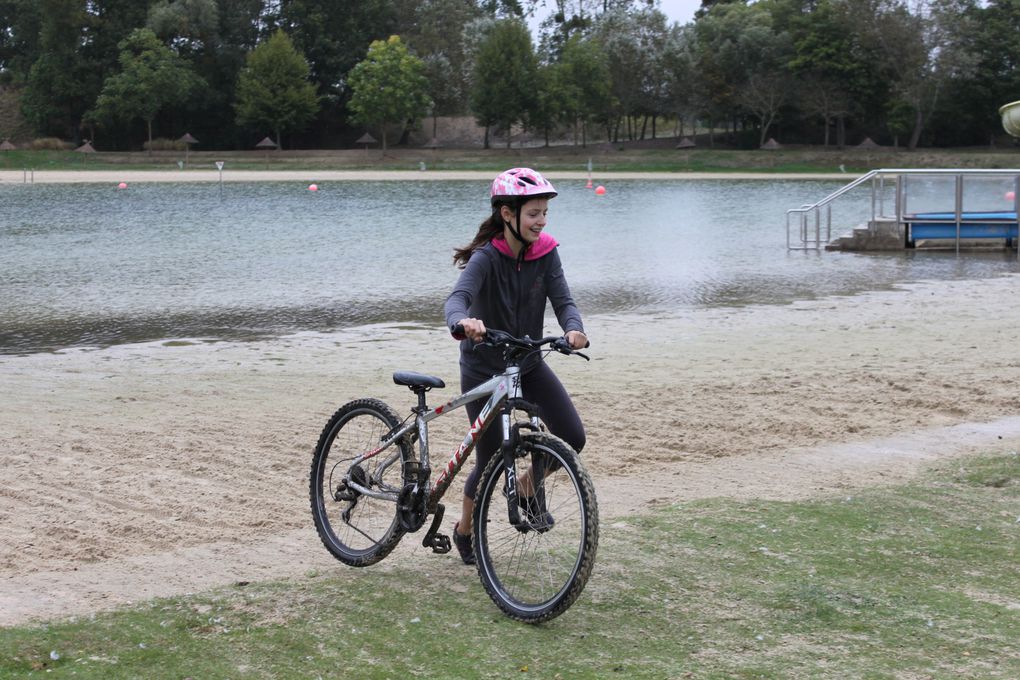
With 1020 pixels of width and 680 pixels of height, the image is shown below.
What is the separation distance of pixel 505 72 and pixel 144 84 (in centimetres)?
2669

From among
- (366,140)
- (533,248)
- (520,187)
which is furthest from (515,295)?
(366,140)

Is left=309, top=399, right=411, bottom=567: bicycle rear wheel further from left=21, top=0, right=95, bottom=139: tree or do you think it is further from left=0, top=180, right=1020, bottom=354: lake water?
left=21, top=0, right=95, bottom=139: tree

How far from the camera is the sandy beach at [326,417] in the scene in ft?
20.1

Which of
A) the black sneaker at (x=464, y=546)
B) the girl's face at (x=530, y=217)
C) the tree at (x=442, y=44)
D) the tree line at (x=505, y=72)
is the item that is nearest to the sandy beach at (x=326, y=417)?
the black sneaker at (x=464, y=546)

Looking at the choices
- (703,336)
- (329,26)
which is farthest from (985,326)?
(329,26)

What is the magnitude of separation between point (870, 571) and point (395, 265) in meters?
19.7

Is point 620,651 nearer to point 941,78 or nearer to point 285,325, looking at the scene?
point 285,325

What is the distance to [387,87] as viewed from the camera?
9106cm

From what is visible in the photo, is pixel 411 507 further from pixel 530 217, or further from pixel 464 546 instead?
pixel 530 217

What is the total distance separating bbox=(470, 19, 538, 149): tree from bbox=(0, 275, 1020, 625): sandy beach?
78300 mm

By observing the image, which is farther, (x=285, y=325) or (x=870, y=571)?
(x=285, y=325)

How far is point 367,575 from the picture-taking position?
557cm

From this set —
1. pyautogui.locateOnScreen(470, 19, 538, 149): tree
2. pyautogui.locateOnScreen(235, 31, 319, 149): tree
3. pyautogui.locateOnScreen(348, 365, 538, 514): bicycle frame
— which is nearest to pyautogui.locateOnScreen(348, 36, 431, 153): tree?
pyautogui.locateOnScreen(235, 31, 319, 149): tree

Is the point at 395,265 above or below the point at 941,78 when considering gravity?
below
